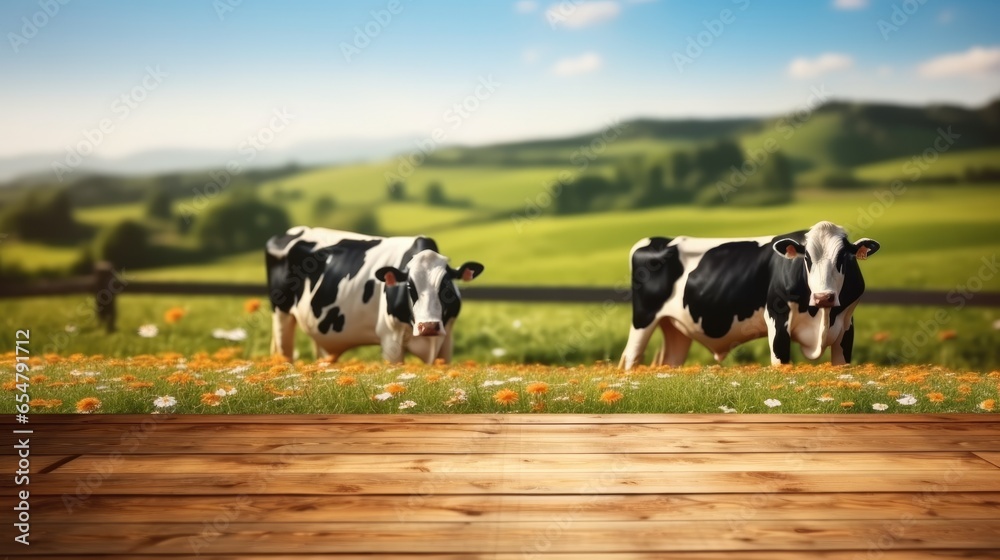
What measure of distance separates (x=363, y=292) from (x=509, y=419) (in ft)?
9.67

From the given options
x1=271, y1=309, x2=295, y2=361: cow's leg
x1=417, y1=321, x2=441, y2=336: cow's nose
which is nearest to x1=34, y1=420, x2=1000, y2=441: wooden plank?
x1=417, y1=321, x2=441, y2=336: cow's nose

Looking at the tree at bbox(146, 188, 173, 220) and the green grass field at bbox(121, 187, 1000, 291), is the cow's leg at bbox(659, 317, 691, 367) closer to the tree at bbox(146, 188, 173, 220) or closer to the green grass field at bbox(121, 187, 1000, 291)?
the green grass field at bbox(121, 187, 1000, 291)

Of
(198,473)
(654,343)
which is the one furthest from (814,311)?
(198,473)

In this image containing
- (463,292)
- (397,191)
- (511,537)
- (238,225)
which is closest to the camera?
(511,537)

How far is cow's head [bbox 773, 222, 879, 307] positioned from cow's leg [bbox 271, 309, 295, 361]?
346cm

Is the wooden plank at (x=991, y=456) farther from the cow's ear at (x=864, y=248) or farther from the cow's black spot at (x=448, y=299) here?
the cow's black spot at (x=448, y=299)

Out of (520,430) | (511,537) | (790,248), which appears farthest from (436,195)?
(511,537)

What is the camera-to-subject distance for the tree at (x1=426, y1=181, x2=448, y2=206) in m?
12.5

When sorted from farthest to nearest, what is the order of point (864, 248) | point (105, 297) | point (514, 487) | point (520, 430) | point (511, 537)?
point (105, 297) < point (864, 248) < point (520, 430) < point (514, 487) < point (511, 537)

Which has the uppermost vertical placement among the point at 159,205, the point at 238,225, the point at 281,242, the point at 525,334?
the point at 159,205

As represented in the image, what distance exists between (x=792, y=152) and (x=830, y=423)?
32.3 feet

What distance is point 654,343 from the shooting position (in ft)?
27.1

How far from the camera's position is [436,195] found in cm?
1255

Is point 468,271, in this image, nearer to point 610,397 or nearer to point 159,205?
point 610,397
